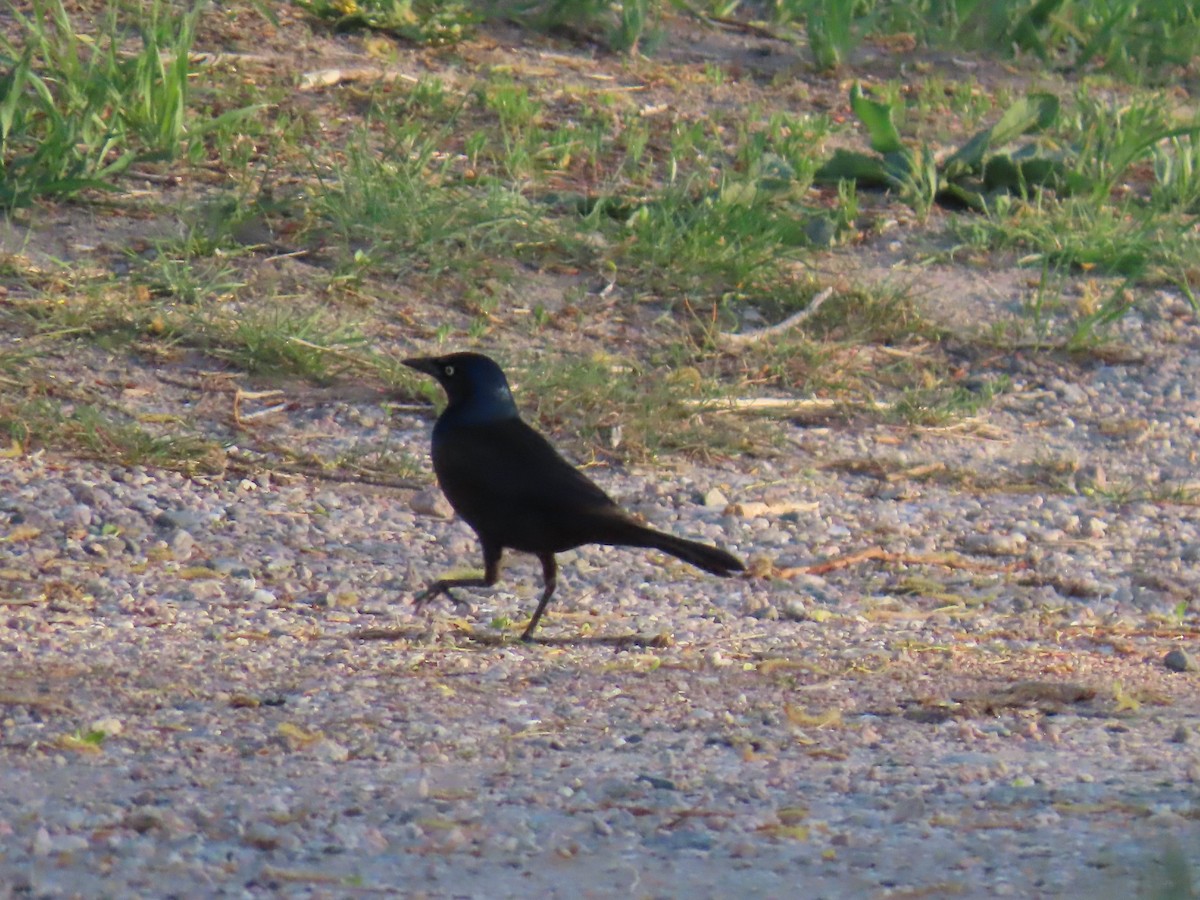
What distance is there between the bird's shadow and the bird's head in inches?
24.9

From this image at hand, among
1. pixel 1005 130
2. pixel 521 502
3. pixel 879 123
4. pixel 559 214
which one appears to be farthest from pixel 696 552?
pixel 1005 130

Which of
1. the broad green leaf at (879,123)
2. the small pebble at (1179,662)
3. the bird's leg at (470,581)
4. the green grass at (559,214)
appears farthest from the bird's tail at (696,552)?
the broad green leaf at (879,123)

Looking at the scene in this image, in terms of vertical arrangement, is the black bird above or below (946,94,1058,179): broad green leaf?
below

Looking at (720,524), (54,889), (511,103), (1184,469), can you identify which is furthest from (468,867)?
(511,103)

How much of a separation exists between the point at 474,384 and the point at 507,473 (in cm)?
44

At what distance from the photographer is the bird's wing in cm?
457

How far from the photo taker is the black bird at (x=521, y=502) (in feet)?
14.9

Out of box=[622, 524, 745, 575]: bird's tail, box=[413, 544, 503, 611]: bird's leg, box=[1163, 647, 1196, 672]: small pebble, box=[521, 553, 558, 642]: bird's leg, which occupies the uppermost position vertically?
box=[622, 524, 745, 575]: bird's tail

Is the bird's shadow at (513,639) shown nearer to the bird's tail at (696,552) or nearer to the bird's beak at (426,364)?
the bird's tail at (696,552)

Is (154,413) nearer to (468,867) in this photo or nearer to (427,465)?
(427,465)

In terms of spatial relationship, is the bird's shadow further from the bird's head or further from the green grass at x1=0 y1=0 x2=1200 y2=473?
the green grass at x1=0 y1=0 x2=1200 y2=473

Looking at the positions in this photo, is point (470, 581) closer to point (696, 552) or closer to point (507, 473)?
point (507, 473)

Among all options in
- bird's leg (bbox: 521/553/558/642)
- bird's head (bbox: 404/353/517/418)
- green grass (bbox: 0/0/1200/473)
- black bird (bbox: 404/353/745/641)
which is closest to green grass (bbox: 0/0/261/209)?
green grass (bbox: 0/0/1200/473)

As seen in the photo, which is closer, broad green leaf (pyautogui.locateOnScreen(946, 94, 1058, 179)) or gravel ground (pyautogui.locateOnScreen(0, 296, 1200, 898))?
gravel ground (pyautogui.locateOnScreen(0, 296, 1200, 898))
